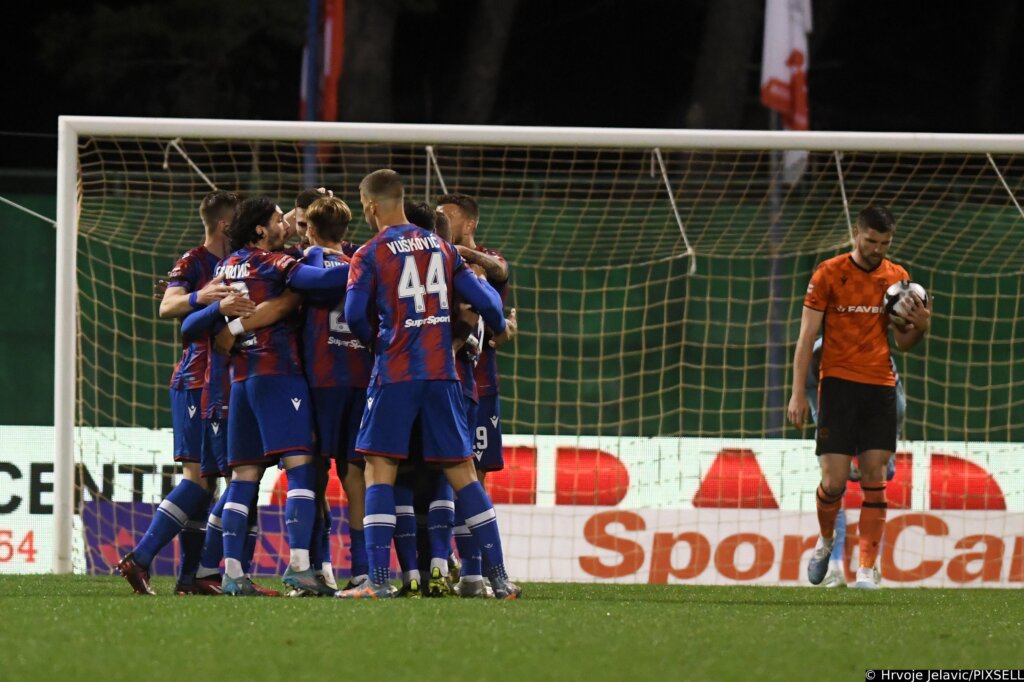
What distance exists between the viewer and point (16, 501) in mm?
9672

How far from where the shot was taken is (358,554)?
21.9 feet

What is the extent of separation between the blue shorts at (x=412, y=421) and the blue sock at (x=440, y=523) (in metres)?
0.52

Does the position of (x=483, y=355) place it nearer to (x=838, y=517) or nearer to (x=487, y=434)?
(x=487, y=434)

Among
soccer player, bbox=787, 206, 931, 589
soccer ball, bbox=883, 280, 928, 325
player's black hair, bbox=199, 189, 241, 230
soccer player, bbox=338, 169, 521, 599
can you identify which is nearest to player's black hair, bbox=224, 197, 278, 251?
player's black hair, bbox=199, 189, 241, 230

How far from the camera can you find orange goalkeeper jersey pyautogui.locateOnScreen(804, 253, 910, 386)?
776 cm

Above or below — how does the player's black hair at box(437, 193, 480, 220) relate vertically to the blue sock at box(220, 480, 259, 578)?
above

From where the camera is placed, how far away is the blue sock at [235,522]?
6301 mm

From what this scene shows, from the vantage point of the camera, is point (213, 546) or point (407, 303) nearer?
point (407, 303)

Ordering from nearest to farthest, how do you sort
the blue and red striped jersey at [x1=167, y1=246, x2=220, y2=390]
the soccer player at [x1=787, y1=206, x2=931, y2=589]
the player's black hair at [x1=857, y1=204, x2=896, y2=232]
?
the blue and red striped jersey at [x1=167, y1=246, x2=220, y2=390], the player's black hair at [x1=857, y1=204, x2=896, y2=232], the soccer player at [x1=787, y1=206, x2=931, y2=589]

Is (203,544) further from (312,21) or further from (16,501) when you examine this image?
(312,21)

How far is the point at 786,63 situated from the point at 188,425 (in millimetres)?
7722

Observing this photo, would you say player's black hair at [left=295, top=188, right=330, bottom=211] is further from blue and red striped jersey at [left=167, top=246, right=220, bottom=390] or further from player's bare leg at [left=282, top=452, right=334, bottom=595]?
player's bare leg at [left=282, top=452, right=334, bottom=595]

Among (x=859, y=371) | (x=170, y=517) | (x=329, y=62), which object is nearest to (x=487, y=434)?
(x=170, y=517)

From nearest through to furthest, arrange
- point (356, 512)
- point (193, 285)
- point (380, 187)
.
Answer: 1. point (380, 187)
2. point (356, 512)
3. point (193, 285)
